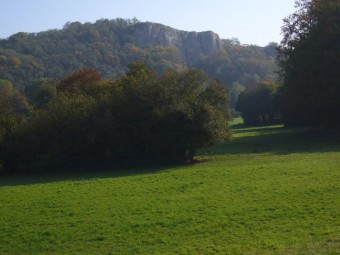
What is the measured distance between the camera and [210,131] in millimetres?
29922

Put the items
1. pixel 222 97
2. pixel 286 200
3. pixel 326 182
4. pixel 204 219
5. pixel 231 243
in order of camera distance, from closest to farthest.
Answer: pixel 231 243 → pixel 204 219 → pixel 286 200 → pixel 326 182 → pixel 222 97

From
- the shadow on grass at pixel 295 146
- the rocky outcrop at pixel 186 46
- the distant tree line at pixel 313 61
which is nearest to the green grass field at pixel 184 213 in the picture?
the shadow on grass at pixel 295 146

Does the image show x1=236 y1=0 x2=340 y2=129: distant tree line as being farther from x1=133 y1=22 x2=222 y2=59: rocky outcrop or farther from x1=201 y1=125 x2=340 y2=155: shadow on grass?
x1=133 y1=22 x2=222 y2=59: rocky outcrop

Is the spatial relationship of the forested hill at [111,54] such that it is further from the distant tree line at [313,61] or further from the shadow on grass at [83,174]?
the shadow on grass at [83,174]

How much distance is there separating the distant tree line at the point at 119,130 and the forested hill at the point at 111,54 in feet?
231

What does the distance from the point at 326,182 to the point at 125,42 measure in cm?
14750

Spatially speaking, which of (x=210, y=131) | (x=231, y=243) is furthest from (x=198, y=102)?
(x=231, y=243)

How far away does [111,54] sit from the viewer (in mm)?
130625

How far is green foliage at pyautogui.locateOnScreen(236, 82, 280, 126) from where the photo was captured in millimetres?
83375

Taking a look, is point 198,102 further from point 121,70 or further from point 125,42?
point 125,42

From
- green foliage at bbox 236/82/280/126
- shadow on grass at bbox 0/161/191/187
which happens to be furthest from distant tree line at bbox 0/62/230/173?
green foliage at bbox 236/82/280/126

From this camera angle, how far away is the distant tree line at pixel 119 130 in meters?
30.2

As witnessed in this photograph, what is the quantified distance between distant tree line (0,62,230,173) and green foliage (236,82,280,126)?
53.7m

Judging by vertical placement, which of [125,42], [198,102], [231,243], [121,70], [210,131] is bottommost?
[231,243]
